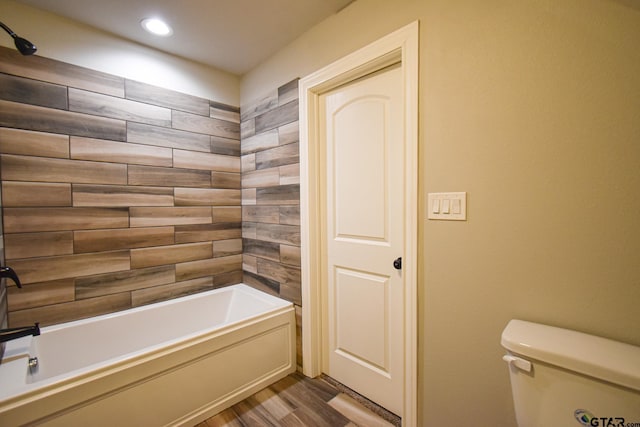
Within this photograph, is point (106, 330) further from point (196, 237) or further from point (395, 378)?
point (395, 378)

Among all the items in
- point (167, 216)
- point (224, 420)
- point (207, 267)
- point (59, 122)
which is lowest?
point (224, 420)

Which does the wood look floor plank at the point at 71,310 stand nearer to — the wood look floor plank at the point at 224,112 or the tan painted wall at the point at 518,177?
the wood look floor plank at the point at 224,112

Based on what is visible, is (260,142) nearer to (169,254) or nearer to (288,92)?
(288,92)

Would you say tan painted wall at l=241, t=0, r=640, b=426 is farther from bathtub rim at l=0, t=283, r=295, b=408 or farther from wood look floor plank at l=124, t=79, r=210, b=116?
wood look floor plank at l=124, t=79, r=210, b=116

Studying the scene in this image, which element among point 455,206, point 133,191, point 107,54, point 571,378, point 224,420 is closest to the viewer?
point 571,378

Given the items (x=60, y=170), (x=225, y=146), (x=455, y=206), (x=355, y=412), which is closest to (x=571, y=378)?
(x=455, y=206)

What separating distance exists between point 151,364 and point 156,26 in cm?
211

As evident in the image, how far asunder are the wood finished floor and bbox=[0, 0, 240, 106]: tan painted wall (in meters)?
2.42

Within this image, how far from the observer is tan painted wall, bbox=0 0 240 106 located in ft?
5.35

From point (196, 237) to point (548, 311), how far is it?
7.73ft

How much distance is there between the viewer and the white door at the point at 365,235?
1.59 metres

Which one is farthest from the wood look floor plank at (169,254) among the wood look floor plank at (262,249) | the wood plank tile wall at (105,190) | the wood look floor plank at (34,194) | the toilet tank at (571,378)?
the toilet tank at (571,378)

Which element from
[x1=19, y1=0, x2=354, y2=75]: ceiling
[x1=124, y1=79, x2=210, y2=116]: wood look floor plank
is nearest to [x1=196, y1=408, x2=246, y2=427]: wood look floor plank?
[x1=124, y1=79, x2=210, y2=116]: wood look floor plank

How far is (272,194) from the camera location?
2.25 metres
